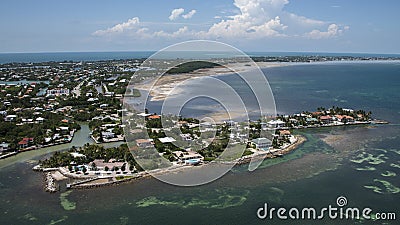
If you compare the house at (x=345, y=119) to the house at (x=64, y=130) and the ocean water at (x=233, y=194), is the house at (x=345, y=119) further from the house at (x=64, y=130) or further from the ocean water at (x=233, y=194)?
the house at (x=64, y=130)

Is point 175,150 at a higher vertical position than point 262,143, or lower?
lower

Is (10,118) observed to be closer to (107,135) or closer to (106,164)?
(107,135)

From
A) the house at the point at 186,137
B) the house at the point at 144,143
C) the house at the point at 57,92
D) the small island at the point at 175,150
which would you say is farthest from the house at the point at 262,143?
the house at the point at 57,92

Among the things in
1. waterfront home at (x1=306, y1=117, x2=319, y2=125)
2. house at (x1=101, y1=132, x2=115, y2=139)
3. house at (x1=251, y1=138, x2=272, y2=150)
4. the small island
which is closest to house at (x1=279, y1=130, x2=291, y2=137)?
the small island

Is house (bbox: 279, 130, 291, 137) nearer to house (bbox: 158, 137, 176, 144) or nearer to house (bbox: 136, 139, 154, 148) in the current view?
house (bbox: 158, 137, 176, 144)

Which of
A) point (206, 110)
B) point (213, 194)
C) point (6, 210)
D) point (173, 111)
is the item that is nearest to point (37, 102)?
point (173, 111)

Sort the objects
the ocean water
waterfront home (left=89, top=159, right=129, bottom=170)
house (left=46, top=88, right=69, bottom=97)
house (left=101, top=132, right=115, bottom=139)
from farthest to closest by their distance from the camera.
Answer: house (left=46, top=88, right=69, bottom=97), house (left=101, top=132, right=115, bottom=139), waterfront home (left=89, top=159, right=129, bottom=170), the ocean water

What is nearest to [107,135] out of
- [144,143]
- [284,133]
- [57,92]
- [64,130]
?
[64,130]

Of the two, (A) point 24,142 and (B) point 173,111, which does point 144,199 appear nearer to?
(A) point 24,142
